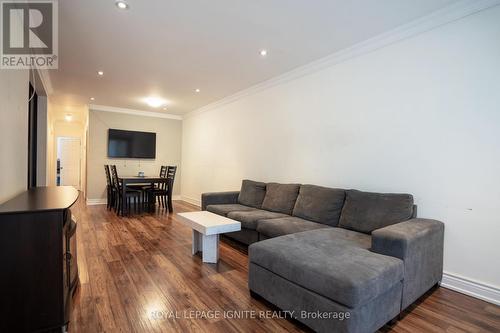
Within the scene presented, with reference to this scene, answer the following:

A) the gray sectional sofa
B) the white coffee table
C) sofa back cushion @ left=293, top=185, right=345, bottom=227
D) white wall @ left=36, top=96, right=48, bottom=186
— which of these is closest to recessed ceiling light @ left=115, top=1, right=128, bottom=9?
the white coffee table

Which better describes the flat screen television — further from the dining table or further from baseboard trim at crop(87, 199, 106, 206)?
the dining table

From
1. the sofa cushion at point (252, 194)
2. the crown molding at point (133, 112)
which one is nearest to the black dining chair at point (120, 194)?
the crown molding at point (133, 112)

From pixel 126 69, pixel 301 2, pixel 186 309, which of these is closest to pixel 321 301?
pixel 186 309

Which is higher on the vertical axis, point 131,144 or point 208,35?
point 208,35

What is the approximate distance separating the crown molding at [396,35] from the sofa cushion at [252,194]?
174 centimetres

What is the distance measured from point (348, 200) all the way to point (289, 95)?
1974 mm

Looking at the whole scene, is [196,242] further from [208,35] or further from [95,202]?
[95,202]

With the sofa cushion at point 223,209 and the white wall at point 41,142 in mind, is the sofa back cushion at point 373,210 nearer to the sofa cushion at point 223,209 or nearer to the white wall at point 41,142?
the sofa cushion at point 223,209

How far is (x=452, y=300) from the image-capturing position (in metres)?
2.15

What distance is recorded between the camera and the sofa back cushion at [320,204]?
2.97 m

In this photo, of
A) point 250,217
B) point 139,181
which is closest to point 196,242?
point 250,217

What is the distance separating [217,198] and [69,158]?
8427 millimetres

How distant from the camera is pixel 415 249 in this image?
192 cm

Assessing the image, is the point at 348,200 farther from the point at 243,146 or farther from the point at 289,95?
the point at 243,146
